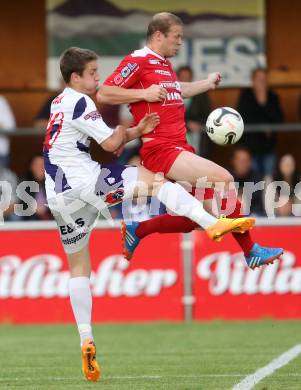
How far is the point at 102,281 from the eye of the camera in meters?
15.6

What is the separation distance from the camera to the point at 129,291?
15.5 metres

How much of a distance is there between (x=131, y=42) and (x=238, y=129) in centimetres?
847

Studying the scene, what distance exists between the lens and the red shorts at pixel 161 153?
34.3ft

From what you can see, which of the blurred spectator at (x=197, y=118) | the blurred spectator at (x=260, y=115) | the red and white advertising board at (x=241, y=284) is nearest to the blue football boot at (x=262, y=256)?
the red and white advertising board at (x=241, y=284)

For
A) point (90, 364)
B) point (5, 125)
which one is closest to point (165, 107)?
point (90, 364)

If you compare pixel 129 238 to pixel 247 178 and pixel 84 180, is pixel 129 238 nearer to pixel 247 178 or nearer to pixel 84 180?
pixel 84 180

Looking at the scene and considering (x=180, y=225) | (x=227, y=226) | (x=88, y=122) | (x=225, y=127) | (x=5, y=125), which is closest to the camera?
(x=227, y=226)

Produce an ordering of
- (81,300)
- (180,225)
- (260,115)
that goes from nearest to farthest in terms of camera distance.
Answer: (81,300), (180,225), (260,115)

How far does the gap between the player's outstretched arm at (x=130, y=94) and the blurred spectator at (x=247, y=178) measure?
589cm

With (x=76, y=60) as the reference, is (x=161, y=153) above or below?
below

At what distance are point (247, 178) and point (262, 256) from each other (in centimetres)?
615

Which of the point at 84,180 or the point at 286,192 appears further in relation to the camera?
the point at 286,192

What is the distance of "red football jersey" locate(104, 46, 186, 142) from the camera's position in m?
10.5

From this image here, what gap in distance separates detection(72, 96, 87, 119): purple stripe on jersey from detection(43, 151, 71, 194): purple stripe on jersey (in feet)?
1.36
